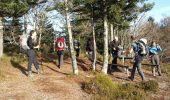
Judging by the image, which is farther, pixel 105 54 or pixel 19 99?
pixel 105 54

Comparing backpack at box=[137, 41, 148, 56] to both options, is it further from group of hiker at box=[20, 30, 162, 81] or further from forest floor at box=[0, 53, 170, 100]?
forest floor at box=[0, 53, 170, 100]

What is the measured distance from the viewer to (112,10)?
56.4 feet

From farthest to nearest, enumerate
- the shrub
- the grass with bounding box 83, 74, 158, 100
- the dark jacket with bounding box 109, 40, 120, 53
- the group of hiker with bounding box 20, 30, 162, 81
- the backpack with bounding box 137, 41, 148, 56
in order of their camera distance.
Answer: the dark jacket with bounding box 109, 40, 120, 53
the backpack with bounding box 137, 41, 148, 56
the group of hiker with bounding box 20, 30, 162, 81
the shrub
the grass with bounding box 83, 74, 158, 100

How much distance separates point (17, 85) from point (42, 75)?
2.86 metres

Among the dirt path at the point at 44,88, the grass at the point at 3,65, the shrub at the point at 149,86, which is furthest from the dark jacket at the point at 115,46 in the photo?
the shrub at the point at 149,86

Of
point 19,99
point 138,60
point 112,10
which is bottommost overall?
Result: point 19,99

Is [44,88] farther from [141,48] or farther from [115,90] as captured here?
[141,48]

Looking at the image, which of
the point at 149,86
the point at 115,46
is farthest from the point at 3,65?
the point at 149,86

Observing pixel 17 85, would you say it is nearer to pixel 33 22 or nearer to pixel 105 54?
pixel 105 54

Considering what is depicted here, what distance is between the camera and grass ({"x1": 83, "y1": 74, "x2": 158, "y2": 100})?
12.5 metres

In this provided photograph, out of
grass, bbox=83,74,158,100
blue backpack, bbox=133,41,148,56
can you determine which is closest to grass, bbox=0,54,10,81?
grass, bbox=83,74,158,100

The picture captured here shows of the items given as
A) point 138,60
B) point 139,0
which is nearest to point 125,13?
point 139,0

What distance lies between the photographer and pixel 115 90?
1323 cm

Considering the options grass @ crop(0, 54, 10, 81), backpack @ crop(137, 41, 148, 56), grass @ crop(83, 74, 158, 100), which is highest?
backpack @ crop(137, 41, 148, 56)
